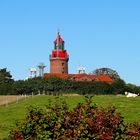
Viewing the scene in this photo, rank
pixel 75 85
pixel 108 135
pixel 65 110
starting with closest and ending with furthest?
pixel 108 135, pixel 65 110, pixel 75 85

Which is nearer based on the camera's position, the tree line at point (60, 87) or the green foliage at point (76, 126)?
the green foliage at point (76, 126)

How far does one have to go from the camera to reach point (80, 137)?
38.2 feet

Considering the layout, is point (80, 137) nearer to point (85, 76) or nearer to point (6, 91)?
point (6, 91)

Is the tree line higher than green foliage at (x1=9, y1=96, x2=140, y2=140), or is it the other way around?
the tree line

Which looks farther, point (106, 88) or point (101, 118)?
point (106, 88)

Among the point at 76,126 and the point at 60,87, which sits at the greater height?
the point at 60,87

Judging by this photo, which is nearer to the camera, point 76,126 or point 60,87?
point 76,126

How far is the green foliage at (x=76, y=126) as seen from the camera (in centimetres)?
1170

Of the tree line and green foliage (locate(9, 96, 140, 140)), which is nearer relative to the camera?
green foliage (locate(9, 96, 140, 140))

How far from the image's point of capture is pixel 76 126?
11906mm

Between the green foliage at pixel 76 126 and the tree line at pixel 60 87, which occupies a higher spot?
the tree line at pixel 60 87

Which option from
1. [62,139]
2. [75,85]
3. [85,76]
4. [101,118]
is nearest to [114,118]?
[101,118]

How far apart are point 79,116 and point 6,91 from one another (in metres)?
139

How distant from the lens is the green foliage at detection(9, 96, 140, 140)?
11703 mm
